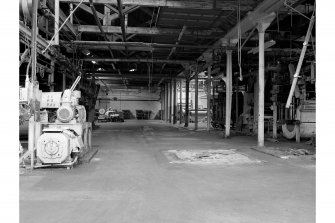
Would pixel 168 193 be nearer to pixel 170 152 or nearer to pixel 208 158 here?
pixel 208 158

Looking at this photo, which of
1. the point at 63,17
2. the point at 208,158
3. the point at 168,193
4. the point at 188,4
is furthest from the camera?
the point at 63,17

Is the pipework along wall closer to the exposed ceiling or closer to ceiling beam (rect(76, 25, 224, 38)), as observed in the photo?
the exposed ceiling

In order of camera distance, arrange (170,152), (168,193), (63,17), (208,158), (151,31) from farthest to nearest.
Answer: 1. (151,31)
2. (63,17)
3. (170,152)
4. (208,158)
5. (168,193)

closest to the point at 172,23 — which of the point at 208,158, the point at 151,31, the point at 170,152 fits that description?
the point at 151,31

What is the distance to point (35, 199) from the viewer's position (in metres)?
4.66

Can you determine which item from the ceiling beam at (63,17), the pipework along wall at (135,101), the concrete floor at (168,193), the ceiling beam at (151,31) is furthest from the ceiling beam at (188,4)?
the pipework along wall at (135,101)

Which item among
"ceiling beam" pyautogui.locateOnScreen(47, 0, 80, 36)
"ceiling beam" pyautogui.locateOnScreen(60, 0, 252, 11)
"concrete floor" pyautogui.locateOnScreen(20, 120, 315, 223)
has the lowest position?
"concrete floor" pyautogui.locateOnScreen(20, 120, 315, 223)

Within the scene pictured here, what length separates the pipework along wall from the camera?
151 ft

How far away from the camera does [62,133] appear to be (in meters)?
7.08

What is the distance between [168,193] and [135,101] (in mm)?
41864

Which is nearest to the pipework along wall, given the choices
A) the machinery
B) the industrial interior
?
the industrial interior

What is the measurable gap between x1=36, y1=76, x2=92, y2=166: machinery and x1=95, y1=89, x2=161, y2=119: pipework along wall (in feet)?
121

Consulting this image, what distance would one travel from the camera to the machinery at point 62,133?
687 cm
